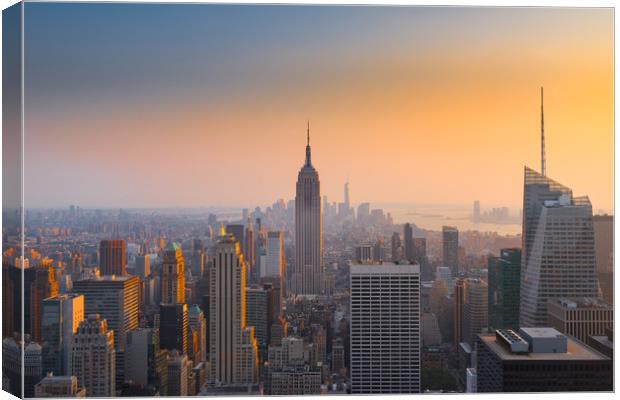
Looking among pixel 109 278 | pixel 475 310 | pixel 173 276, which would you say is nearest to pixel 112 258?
pixel 109 278

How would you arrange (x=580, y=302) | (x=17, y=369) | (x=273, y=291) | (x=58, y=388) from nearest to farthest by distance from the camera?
(x=17, y=369) < (x=58, y=388) < (x=580, y=302) < (x=273, y=291)

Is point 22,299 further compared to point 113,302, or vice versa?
point 113,302

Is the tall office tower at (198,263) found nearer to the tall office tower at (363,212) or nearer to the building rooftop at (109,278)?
the building rooftop at (109,278)

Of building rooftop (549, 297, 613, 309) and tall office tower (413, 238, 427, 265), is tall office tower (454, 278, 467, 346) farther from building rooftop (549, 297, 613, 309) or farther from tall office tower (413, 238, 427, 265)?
building rooftop (549, 297, 613, 309)

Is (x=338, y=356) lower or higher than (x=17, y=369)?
lower

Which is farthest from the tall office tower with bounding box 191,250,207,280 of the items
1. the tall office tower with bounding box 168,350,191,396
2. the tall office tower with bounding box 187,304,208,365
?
the tall office tower with bounding box 168,350,191,396

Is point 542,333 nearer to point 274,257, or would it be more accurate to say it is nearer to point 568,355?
point 568,355

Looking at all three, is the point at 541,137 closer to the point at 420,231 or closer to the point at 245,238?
the point at 420,231

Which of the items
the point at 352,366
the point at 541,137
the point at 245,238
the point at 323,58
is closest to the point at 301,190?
the point at 245,238
